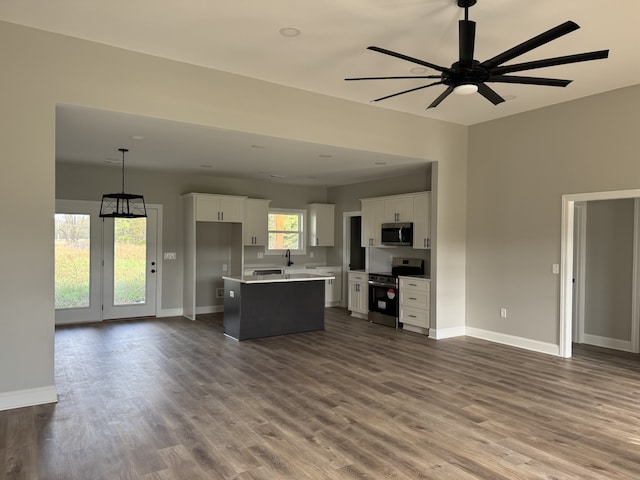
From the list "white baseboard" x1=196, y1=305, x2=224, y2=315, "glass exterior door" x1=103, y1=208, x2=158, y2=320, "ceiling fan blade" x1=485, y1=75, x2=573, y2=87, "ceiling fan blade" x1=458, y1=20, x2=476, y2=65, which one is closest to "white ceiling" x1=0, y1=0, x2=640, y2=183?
"ceiling fan blade" x1=458, y1=20, x2=476, y2=65

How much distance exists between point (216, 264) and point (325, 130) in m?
4.38

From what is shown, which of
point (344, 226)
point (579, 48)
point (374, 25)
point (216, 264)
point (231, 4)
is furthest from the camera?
point (344, 226)

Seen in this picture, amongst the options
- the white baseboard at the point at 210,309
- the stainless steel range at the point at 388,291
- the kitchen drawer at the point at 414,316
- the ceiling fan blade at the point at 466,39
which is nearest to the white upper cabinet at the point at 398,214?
the stainless steel range at the point at 388,291

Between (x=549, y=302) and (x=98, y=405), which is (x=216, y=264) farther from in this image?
(x=549, y=302)

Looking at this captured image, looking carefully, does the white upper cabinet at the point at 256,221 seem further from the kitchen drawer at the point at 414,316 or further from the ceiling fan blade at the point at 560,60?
the ceiling fan blade at the point at 560,60

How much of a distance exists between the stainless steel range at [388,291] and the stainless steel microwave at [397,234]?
0.49 meters

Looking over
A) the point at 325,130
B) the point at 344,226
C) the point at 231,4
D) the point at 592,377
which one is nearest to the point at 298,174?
the point at 344,226

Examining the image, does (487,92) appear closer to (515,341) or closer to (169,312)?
(515,341)

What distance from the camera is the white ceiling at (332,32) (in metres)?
3.38

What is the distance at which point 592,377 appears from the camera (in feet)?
15.6

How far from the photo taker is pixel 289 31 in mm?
3754

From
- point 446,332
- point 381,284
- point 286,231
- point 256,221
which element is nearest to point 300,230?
point 286,231

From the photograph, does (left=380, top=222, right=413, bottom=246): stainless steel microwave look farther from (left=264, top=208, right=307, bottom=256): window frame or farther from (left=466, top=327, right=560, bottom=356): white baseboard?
(left=264, top=208, right=307, bottom=256): window frame

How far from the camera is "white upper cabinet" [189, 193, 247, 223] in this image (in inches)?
313
